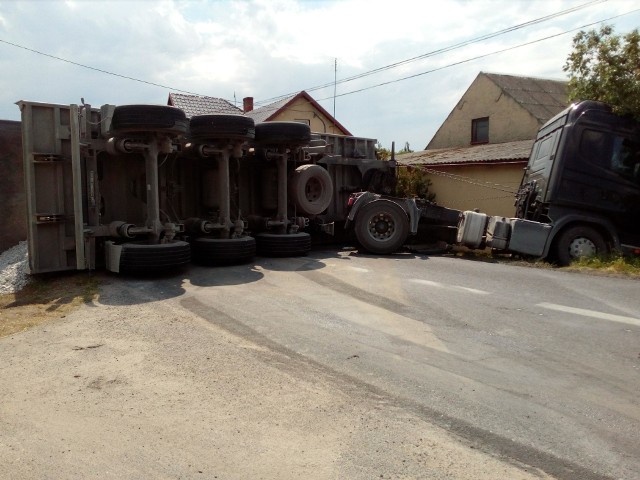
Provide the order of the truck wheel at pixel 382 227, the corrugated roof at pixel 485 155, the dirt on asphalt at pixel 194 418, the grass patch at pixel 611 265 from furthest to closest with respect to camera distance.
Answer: the corrugated roof at pixel 485 155, the truck wheel at pixel 382 227, the grass patch at pixel 611 265, the dirt on asphalt at pixel 194 418

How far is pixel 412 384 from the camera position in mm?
3906

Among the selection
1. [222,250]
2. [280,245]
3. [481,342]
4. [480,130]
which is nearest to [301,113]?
[480,130]

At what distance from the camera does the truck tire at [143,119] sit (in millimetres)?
7703

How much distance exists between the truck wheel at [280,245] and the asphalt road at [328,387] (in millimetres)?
2989

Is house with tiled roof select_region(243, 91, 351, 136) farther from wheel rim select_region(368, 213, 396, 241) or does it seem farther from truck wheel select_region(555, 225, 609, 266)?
truck wheel select_region(555, 225, 609, 266)

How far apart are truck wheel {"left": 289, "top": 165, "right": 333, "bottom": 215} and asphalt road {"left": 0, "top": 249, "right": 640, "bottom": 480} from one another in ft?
13.8

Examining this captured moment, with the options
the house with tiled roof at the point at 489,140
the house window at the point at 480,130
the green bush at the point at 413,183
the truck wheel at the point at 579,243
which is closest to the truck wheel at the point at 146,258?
the truck wheel at the point at 579,243

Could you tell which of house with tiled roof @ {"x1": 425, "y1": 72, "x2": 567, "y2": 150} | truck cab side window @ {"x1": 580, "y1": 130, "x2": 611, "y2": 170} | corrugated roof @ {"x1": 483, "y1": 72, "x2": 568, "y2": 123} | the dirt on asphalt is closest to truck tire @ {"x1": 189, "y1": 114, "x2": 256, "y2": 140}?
the dirt on asphalt

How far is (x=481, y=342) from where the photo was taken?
193 inches

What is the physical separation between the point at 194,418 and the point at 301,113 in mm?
30180

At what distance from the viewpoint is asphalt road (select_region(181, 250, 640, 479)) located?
320cm

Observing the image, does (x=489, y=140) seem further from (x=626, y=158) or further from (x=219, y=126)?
(x=219, y=126)

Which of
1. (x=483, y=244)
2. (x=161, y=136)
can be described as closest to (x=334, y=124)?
(x=483, y=244)

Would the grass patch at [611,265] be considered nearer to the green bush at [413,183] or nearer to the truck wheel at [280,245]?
the truck wheel at [280,245]
